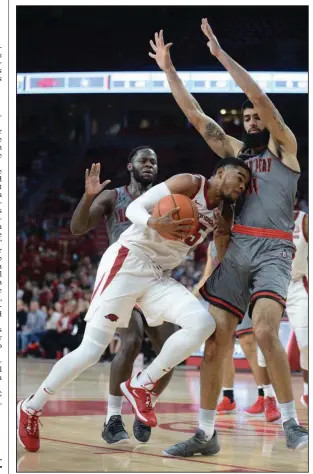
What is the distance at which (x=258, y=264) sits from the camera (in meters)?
5.37

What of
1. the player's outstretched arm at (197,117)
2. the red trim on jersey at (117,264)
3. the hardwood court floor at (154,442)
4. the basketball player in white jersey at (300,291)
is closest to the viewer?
the hardwood court floor at (154,442)

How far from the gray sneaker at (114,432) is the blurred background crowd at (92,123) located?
29.9ft

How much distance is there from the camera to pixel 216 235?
572 cm

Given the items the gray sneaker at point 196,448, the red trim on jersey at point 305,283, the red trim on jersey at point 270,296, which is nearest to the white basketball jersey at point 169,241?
the red trim on jersey at point 270,296

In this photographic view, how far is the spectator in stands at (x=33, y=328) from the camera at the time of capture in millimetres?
16938

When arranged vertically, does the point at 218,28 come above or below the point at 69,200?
above

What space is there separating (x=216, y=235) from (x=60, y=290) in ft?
44.3

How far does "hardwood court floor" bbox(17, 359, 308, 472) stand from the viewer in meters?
4.83

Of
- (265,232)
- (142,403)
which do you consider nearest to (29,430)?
(142,403)

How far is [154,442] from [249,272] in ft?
4.97

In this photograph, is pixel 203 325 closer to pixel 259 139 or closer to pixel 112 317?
pixel 112 317

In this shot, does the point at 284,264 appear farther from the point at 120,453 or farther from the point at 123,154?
the point at 123,154

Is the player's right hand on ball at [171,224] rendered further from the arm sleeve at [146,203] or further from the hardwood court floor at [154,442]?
the hardwood court floor at [154,442]

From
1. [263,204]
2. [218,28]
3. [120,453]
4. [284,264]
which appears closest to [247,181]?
[263,204]
